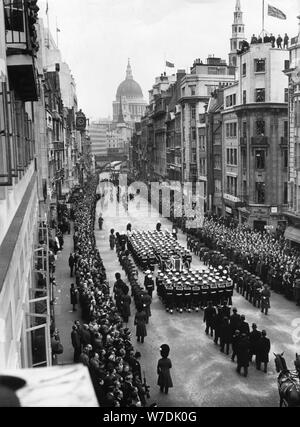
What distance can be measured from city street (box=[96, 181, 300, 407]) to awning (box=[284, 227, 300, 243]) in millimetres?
10582

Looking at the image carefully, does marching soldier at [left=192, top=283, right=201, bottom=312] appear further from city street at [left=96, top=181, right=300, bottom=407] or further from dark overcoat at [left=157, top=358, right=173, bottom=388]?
dark overcoat at [left=157, top=358, right=173, bottom=388]

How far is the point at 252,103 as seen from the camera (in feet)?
160

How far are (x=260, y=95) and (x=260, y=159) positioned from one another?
536 centimetres

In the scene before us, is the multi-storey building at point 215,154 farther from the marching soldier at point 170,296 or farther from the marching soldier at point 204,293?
the marching soldier at point 170,296

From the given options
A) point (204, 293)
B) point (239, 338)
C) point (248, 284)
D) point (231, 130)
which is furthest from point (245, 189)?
point (239, 338)

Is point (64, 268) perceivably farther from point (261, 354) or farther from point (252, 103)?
point (252, 103)

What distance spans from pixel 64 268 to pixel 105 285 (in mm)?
11154

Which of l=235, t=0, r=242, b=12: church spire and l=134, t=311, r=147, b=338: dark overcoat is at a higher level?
l=235, t=0, r=242, b=12: church spire

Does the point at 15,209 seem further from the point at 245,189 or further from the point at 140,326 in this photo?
the point at 245,189

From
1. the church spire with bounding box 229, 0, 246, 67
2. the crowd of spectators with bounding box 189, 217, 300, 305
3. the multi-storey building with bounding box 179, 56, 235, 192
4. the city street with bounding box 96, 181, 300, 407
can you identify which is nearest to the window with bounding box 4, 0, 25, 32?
the city street with bounding box 96, 181, 300, 407

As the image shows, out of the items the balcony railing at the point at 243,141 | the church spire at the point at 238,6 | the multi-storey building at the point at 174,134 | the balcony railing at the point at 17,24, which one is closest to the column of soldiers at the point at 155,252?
the balcony railing at the point at 243,141

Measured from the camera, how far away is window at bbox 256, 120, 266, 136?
159 ft

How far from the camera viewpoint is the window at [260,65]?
159 feet
